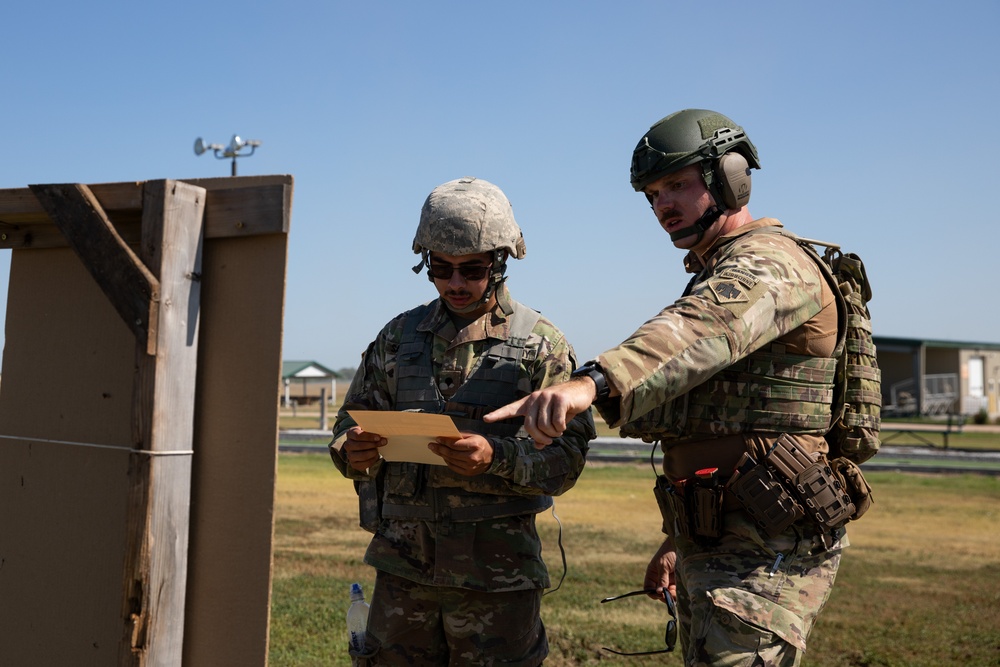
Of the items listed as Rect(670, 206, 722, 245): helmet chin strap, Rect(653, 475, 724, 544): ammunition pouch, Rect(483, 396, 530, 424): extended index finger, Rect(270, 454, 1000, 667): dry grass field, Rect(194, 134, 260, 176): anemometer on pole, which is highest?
Rect(194, 134, 260, 176): anemometer on pole

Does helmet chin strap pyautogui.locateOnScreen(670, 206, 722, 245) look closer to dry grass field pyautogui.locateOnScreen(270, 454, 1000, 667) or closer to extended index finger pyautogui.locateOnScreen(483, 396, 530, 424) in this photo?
extended index finger pyautogui.locateOnScreen(483, 396, 530, 424)

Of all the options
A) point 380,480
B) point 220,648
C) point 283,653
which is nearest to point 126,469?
point 220,648

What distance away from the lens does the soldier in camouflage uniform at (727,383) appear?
8.71 feet

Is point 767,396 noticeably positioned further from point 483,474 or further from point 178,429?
point 178,429

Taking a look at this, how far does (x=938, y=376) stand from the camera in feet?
169

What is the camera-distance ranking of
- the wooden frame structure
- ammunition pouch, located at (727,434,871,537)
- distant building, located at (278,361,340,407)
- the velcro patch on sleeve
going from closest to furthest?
the velcro patch on sleeve, the wooden frame structure, ammunition pouch, located at (727,434,871,537), distant building, located at (278,361,340,407)

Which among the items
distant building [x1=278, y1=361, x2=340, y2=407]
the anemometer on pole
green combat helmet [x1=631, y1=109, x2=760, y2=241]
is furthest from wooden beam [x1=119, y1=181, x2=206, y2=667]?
distant building [x1=278, y1=361, x2=340, y2=407]

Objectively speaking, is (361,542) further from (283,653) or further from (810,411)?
(810,411)

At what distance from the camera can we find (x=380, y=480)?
12.3ft

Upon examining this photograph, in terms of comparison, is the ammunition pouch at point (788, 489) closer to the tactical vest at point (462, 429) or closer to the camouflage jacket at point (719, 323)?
the camouflage jacket at point (719, 323)

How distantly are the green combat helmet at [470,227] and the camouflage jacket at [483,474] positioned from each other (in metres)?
0.17

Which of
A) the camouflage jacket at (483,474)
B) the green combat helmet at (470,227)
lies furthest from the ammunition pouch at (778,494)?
the green combat helmet at (470,227)

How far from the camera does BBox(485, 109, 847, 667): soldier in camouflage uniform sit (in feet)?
8.71

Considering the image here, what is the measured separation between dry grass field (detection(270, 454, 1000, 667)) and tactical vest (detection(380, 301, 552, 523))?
299cm
